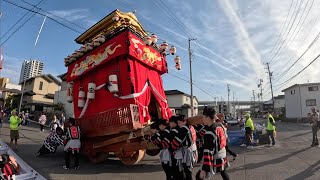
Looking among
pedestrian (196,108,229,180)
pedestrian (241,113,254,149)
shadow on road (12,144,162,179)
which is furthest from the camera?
pedestrian (241,113,254,149)

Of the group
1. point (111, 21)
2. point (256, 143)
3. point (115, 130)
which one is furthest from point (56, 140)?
point (256, 143)

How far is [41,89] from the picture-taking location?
4162cm

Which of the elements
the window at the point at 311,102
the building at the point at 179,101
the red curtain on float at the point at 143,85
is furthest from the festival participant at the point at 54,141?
the window at the point at 311,102

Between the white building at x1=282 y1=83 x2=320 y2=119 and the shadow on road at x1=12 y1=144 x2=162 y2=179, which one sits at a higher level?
the white building at x1=282 y1=83 x2=320 y2=119

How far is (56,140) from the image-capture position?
10.0 meters

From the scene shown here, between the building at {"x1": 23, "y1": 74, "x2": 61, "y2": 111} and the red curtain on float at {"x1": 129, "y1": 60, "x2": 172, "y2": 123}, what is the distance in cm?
3185

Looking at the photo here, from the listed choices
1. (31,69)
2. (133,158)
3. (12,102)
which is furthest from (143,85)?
(12,102)

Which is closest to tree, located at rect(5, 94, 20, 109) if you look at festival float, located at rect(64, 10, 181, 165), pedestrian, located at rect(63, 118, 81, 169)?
festival float, located at rect(64, 10, 181, 165)

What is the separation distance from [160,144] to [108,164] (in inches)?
171

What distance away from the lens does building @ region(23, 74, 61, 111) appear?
128 feet

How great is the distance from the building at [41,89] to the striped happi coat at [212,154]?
38.1m

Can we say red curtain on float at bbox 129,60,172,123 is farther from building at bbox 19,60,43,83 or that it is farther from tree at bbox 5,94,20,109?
tree at bbox 5,94,20,109

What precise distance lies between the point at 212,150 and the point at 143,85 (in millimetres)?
6026

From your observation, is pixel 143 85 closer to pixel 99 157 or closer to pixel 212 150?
pixel 99 157
